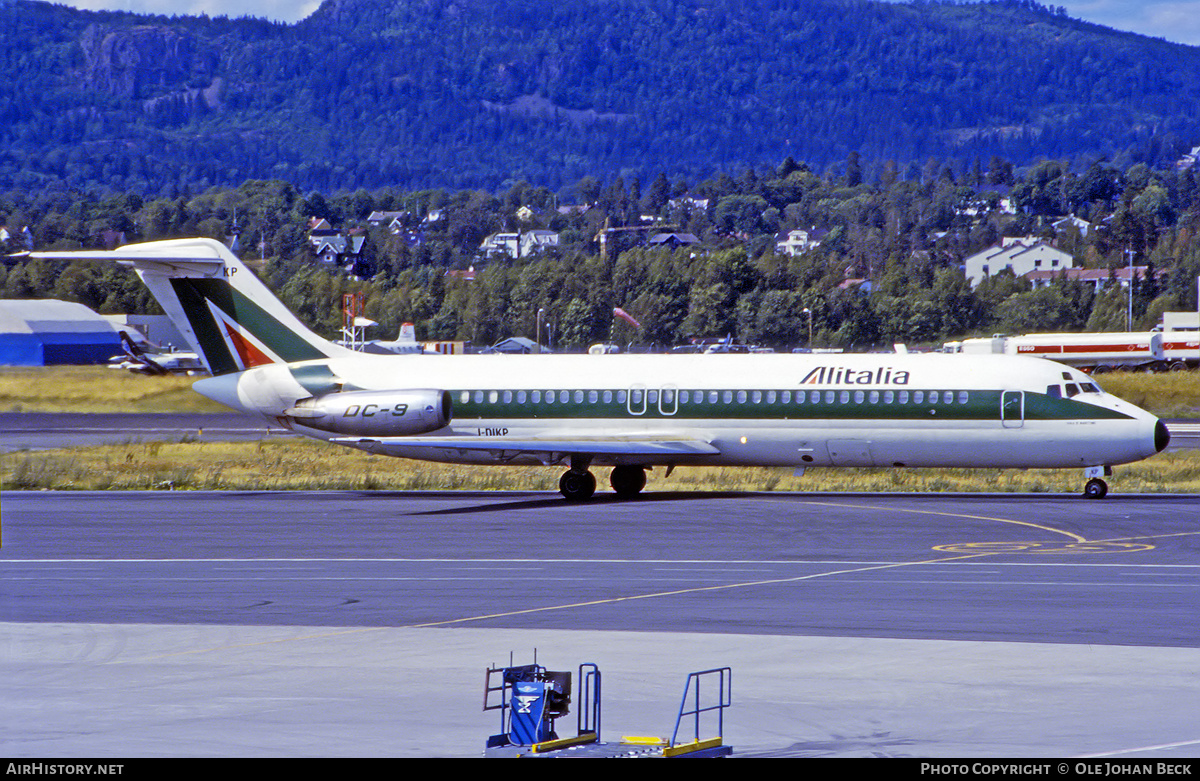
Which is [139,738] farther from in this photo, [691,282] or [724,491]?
[691,282]

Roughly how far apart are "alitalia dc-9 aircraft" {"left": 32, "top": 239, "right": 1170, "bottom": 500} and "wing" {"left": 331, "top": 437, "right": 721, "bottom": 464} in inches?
1.8

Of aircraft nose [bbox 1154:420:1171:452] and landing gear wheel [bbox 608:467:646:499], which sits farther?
landing gear wheel [bbox 608:467:646:499]

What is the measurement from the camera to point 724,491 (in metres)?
39.5

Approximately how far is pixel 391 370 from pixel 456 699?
24.8 metres

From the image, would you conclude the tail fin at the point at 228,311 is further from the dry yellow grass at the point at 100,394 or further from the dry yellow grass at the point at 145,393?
the dry yellow grass at the point at 145,393

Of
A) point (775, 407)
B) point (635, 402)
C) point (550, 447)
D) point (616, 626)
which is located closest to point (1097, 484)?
point (775, 407)

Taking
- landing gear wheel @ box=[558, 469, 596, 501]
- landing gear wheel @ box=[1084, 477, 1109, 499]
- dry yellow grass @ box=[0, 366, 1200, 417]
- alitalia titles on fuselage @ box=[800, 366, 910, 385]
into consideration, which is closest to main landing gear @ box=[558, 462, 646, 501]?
landing gear wheel @ box=[558, 469, 596, 501]

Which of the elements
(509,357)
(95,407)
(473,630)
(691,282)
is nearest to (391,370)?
(509,357)

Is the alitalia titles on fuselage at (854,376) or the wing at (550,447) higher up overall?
the alitalia titles on fuselage at (854,376)

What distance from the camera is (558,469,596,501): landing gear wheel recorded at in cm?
3659

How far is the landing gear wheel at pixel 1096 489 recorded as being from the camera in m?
35.7

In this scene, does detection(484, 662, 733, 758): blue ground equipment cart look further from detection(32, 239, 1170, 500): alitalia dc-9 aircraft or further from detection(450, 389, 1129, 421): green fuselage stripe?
detection(450, 389, 1129, 421): green fuselage stripe

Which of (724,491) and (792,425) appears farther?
(724,491)

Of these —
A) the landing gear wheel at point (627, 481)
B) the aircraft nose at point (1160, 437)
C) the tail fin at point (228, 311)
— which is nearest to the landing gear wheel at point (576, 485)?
the landing gear wheel at point (627, 481)
